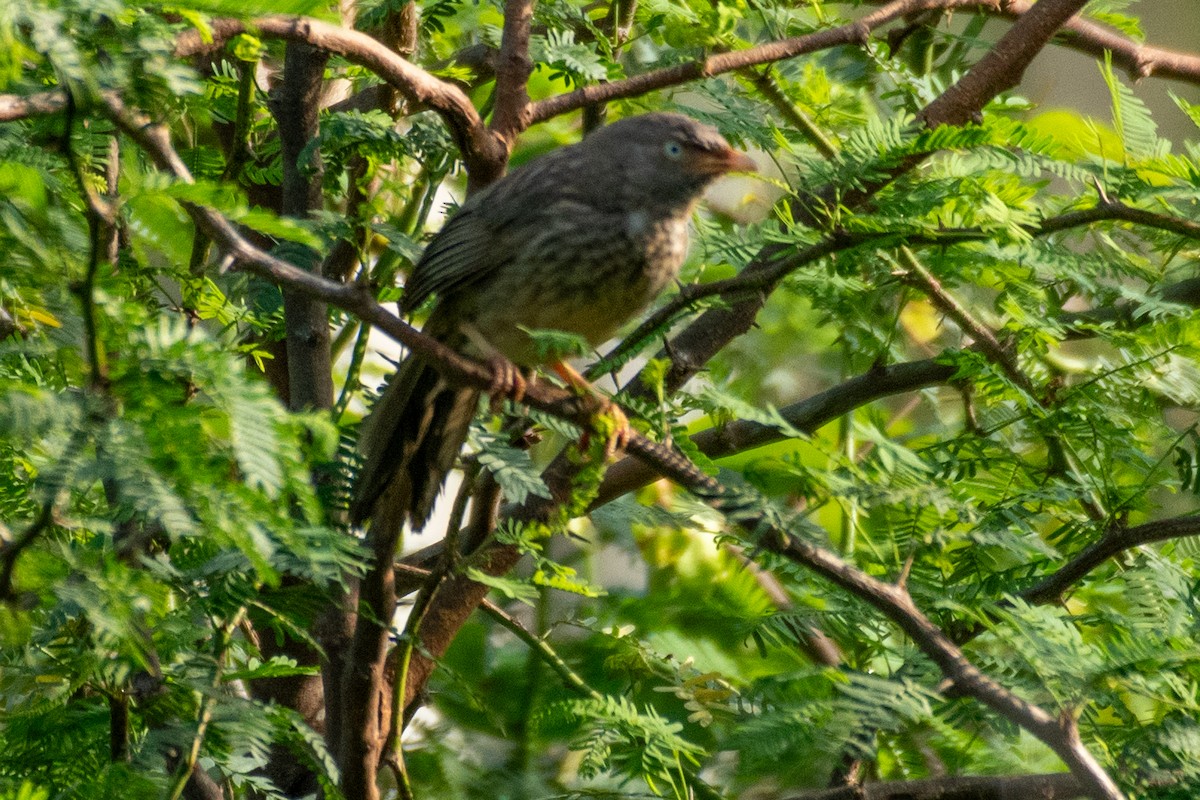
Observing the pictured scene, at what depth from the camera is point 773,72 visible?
3.53m

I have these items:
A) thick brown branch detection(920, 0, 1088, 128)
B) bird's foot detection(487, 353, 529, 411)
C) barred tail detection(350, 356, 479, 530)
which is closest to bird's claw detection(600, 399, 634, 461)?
bird's foot detection(487, 353, 529, 411)

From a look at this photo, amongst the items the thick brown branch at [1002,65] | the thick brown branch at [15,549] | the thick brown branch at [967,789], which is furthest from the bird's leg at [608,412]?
the thick brown branch at [1002,65]

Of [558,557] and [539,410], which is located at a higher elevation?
[558,557]

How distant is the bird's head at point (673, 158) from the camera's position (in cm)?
366

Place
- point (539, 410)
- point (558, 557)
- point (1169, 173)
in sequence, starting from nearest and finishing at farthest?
point (539, 410) < point (1169, 173) < point (558, 557)

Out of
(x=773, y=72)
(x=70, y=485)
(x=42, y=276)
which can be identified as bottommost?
(x=70, y=485)

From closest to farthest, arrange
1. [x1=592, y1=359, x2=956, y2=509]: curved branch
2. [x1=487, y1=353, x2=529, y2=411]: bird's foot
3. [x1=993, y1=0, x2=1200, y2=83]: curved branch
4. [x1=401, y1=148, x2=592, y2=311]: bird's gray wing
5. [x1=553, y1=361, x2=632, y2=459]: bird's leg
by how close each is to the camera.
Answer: [x1=553, y1=361, x2=632, y2=459]: bird's leg → [x1=487, y1=353, x2=529, y2=411]: bird's foot → [x1=401, y1=148, x2=592, y2=311]: bird's gray wing → [x1=592, y1=359, x2=956, y2=509]: curved branch → [x1=993, y1=0, x2=1200, y2=83]: curved branch

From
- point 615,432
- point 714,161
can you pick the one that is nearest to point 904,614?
point 615,432

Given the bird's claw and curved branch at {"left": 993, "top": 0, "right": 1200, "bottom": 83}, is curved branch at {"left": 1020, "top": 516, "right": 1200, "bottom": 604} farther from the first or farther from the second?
curved branch at {"left": 993, "top": 0, "right": 1200, "bottom": 83}

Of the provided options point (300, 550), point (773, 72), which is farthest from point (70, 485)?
point (773, 72)

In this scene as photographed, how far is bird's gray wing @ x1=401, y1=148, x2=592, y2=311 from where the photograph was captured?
3.61 m

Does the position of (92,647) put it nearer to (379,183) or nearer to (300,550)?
(300,550)

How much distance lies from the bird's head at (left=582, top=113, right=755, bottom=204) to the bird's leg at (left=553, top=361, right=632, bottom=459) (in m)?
0.57

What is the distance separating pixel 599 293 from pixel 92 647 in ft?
5.29
